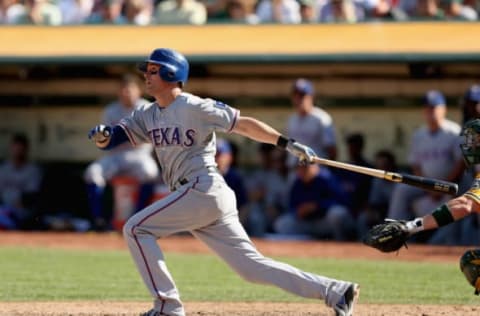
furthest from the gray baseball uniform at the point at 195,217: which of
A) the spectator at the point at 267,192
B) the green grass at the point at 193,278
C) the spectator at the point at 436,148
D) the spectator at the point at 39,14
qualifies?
the spectator at the point at 39,14

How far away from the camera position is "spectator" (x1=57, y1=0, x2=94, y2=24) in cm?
1405

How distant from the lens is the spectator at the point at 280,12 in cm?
1280

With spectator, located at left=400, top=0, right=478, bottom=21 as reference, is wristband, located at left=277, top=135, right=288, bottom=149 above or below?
above

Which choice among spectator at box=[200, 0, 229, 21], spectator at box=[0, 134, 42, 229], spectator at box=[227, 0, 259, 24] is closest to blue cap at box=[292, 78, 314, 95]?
spectator at box=[227, 0, 259, 24]

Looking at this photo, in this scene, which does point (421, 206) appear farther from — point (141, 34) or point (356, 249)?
point (141, 34)

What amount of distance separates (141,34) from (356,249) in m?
3.60

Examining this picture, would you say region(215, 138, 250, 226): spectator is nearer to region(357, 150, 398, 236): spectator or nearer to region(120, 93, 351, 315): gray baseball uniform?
region(357, 150, 398, 236): spectator

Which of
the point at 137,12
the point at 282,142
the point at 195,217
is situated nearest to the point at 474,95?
the point at 137,12

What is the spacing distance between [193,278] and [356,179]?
12.3 ft

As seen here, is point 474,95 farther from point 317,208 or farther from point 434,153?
point 317,208

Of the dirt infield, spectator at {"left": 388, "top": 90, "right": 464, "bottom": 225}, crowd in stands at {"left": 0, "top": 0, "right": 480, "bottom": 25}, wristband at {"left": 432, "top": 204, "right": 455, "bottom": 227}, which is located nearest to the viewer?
wristband at {"left": 432, "top": 204, "right": 455, "bottom": 227}

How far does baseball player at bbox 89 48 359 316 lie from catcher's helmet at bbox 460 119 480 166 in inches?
33.7

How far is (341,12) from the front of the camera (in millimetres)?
12422

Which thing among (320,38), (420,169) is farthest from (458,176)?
(320,38)
